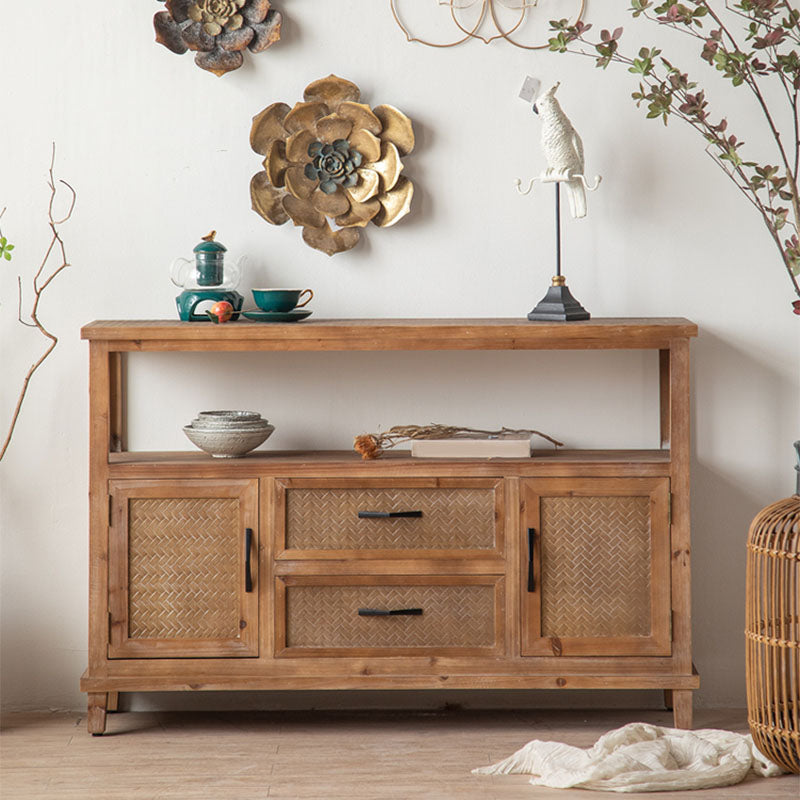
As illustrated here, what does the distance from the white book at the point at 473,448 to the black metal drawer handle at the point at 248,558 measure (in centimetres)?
54

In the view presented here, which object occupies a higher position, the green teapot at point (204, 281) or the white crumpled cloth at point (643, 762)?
the green teapot at point (204, 281)

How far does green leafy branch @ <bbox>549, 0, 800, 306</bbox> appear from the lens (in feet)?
10.4

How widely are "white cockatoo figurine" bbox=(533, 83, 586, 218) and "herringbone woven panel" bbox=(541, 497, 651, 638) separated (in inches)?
38.2

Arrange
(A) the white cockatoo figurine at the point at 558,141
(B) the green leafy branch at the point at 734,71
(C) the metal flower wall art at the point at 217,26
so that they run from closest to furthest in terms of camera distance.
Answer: (B) the green leafy branch at the point at 734,71, (A) the white cockatoo figurine at the point at 558,141, (C) the metal flower wall art at the point at 217,26

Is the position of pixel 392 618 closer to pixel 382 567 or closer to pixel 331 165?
pixel 382 567

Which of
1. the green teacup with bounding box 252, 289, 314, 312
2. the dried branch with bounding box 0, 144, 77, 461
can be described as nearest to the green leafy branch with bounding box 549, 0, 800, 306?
the green teacup with bounding box 252, 289, 314, 312

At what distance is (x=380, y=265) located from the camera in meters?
3.62

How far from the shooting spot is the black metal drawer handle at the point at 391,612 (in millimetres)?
3289

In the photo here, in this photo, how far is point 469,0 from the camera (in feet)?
11.7

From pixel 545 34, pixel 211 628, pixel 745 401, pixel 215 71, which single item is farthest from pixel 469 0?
pixel 211 628

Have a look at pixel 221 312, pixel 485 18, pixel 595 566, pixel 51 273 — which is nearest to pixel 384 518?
pixel 595 566

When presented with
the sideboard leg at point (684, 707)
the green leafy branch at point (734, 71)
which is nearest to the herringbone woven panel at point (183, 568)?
the sideboard leg at point (684, 707)

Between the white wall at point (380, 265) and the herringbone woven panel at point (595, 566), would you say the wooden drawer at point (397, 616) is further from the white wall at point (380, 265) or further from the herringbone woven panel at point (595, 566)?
the white wall at point (380, 265)

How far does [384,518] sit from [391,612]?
0.89ft
